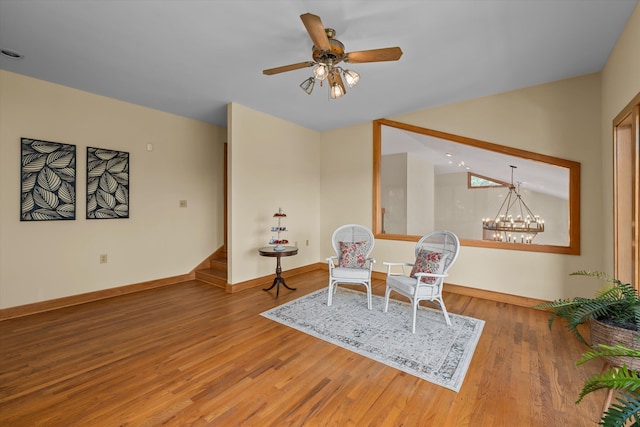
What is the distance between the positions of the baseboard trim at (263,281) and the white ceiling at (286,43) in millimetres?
2705

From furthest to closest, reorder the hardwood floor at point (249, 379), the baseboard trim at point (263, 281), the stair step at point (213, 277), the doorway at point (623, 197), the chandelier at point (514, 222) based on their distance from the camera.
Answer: the stair step at point (213, 277) < the baseboard trim at point (263, 281) < the chandelier at point (514, 222) < the doorway at point (623, 197) < the hardwood floor at point (249, 379)

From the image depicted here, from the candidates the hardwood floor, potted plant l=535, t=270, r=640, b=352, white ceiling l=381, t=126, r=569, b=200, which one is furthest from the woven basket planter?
white ceiling l=381, t=126, r=569, b=200

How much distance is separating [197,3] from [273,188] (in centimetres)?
291

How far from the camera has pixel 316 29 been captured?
182 cm

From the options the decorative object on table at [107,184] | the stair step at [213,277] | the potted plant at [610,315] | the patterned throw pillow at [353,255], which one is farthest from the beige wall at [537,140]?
the decorative object on table at [107,184]

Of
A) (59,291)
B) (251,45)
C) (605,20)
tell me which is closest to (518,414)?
(605,20)

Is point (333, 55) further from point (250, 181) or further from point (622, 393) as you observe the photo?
point (250, 181)

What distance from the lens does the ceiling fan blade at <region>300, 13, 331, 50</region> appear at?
1.71 meters

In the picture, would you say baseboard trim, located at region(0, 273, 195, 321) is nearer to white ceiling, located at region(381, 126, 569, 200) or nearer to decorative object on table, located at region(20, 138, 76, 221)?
decorative object on table, located at region(20, 138, 76, 221)

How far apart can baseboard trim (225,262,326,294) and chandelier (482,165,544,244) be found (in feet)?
9.96

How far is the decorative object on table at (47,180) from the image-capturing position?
317cm

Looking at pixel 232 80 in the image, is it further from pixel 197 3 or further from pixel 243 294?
pixel 243 294

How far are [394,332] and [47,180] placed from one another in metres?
4.37

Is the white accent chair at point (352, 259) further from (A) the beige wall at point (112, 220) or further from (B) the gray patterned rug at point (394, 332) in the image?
(A) the beige wall at point (112, 220)
